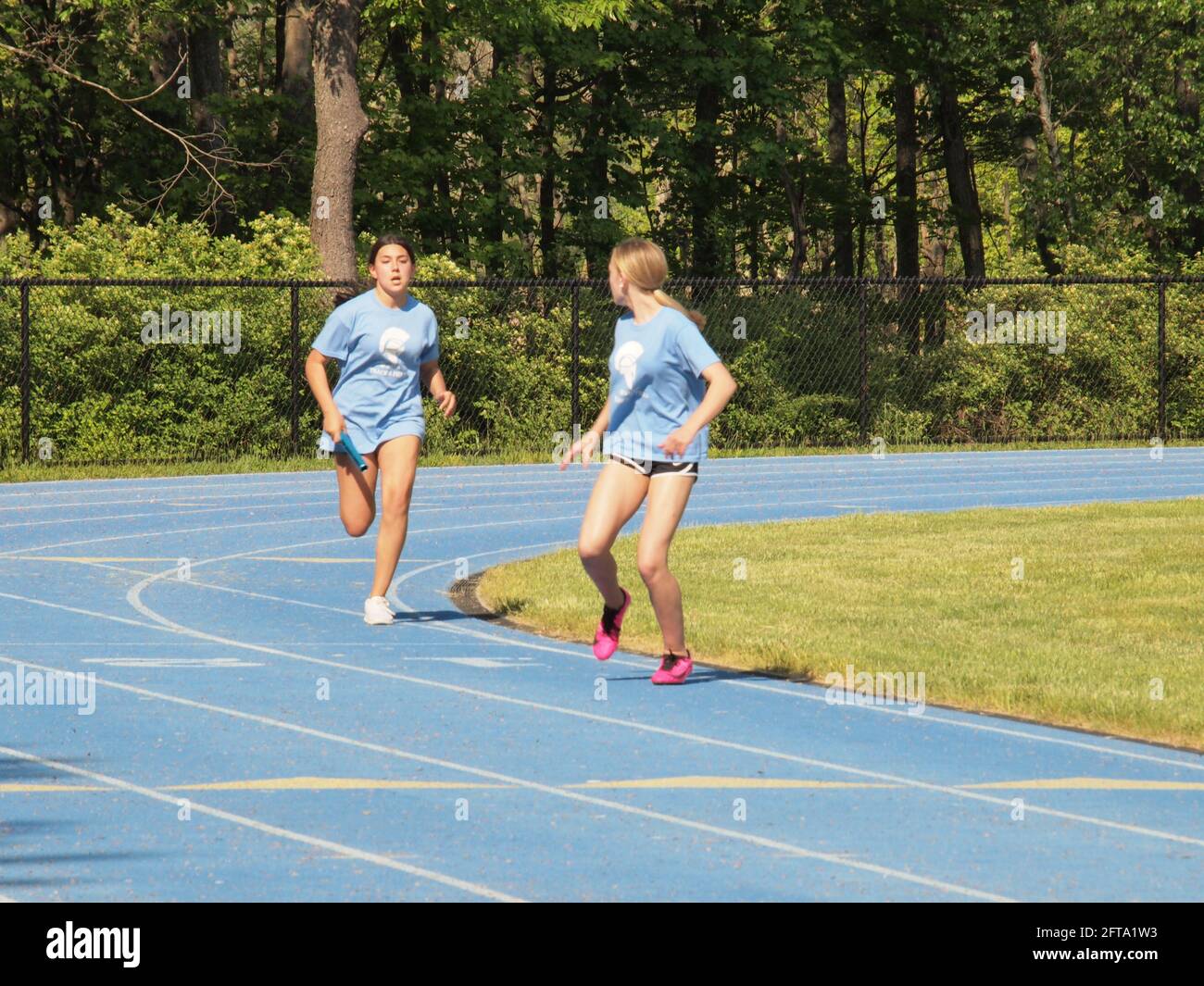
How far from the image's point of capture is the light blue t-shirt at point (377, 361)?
37.7 ft

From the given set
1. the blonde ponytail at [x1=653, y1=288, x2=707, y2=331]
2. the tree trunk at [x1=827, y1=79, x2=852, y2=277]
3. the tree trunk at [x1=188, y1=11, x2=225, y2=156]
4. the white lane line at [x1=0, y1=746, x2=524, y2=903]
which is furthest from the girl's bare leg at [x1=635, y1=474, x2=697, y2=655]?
the tree trunk at [x1=827, y1=79, x2=852, y2=277]

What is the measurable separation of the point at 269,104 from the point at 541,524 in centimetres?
2167

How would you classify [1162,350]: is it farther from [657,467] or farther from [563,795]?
[563,795]

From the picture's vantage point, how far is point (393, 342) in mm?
11500

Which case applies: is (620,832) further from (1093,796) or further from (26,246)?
(26,246)

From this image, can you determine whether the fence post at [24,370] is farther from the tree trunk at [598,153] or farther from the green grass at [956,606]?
the tree trunk at [598,153]

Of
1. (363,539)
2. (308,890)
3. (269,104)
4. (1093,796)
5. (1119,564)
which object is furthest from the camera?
(269,104)

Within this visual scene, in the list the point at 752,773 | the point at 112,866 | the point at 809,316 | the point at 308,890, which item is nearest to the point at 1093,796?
the point at 752,773

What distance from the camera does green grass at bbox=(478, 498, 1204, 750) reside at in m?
9.70

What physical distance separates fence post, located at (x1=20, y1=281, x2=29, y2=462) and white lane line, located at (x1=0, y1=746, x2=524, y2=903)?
17.0 metres

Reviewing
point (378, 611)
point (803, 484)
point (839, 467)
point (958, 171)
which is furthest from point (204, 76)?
point (378, 611)

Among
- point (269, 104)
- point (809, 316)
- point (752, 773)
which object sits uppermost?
point (269, 104)

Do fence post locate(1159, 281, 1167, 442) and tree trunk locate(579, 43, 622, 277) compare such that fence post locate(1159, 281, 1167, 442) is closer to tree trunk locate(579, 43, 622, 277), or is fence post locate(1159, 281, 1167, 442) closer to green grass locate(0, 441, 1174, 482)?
green grass locate(0, 441, 1174, 482)

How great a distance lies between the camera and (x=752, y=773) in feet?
25.8
